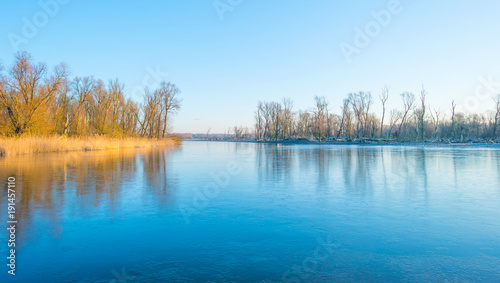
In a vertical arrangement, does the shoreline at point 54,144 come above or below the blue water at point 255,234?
above

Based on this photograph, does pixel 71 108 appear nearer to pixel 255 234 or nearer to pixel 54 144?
pixel 54 144

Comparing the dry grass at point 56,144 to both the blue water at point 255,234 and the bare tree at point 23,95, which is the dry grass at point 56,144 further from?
the blue water at point 255,234

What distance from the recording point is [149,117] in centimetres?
4544

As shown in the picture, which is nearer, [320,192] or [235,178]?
[320,192]

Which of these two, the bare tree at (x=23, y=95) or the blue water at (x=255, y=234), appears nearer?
the blue water at (x=255, y=234)

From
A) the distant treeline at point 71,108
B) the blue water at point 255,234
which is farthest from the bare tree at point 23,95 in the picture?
the blue water at point 255,234

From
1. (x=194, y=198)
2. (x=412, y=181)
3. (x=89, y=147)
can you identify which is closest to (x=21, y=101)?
(x=89, y=147)

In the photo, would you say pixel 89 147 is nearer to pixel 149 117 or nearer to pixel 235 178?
pixel 149 117

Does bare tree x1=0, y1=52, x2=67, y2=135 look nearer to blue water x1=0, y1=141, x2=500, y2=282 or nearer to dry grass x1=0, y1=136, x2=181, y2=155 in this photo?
dry grass x1=0, y1=136, x2=181, y2=155

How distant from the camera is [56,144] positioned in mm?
23984

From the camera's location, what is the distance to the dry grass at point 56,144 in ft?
64.7

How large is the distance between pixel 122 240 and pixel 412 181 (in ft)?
27.0

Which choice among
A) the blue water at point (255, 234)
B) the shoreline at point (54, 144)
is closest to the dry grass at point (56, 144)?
the shoreline at point (54, 144)

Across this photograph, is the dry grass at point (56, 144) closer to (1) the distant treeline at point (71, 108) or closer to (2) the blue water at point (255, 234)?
(1) the distant treeline at point (71, 108)
